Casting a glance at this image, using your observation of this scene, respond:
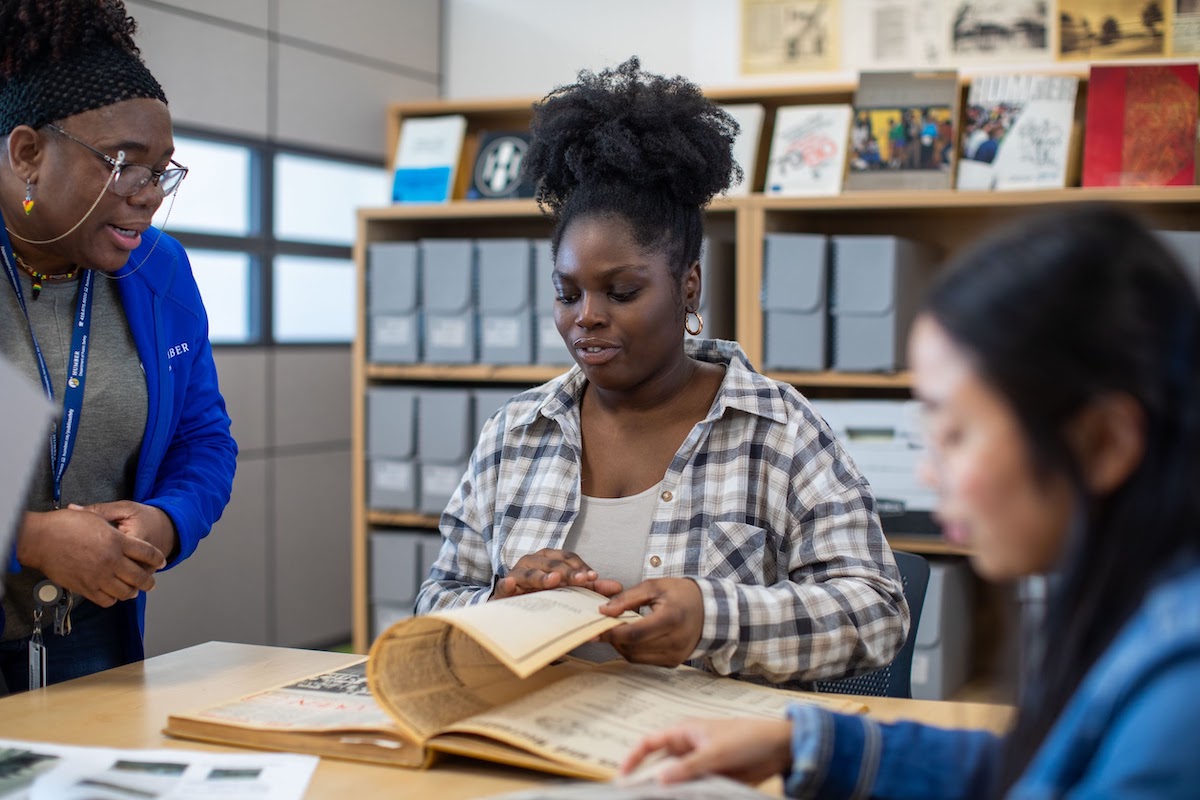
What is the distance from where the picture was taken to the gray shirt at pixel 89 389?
150cm

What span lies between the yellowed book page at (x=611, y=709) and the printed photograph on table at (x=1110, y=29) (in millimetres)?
3071

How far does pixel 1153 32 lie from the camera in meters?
3.59

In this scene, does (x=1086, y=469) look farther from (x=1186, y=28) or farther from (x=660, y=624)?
(x=1186, y=28)

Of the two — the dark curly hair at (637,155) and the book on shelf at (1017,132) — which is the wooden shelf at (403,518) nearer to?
the book on shelf at (1017,132)

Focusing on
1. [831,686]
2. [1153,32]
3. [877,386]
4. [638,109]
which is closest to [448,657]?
[831,686]

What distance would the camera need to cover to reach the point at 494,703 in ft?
3.80

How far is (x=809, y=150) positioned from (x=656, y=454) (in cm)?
179

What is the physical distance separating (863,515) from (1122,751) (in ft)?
2.75

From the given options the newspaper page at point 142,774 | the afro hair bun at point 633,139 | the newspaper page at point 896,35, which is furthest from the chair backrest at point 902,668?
the newspaper page at point 896,35

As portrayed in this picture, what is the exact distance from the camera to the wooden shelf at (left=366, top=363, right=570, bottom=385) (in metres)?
3.31

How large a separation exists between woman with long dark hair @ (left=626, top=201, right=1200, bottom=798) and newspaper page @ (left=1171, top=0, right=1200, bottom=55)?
3348 mm

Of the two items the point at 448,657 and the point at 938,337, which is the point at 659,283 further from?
the point at 938,337

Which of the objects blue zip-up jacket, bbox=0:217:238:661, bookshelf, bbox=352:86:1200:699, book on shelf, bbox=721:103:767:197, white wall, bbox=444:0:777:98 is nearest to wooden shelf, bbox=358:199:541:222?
bookshelf, bbox=352:86:1200:699

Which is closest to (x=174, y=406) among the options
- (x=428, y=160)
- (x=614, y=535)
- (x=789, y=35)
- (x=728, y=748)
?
(x=614, y=535)
